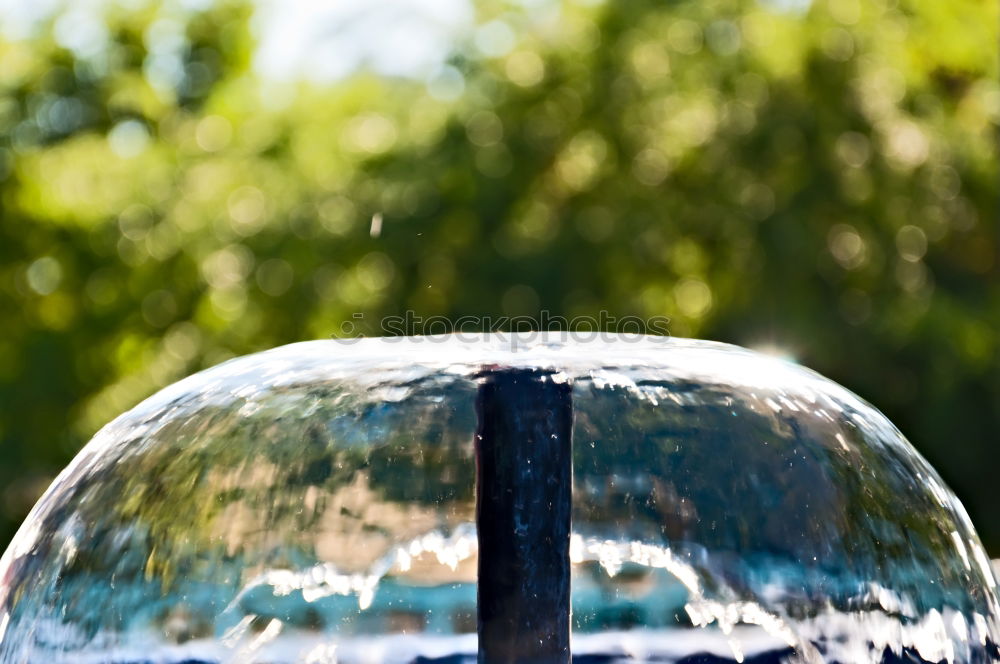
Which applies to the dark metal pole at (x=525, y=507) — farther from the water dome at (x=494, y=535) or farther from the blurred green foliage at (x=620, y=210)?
the blurred green foliage at (x=620, y=210)

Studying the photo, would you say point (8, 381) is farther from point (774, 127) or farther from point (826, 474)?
point (826, 474)

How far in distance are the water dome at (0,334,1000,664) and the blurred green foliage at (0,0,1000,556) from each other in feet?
21.8

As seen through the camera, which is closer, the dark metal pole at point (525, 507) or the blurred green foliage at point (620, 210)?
the dark metal pole at point (525, 507)

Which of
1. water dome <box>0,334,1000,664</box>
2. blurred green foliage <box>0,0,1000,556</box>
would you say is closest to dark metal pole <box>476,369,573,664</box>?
water dome <box>0,334,1000,664</box>

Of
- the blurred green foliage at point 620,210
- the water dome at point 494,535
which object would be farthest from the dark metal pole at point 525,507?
the blurred green foliage at point 620,210

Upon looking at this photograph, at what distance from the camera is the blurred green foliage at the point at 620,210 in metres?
9.29

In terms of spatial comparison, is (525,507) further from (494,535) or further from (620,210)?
(620,210)

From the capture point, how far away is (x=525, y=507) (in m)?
1.87

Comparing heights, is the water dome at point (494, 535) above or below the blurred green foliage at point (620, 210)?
below

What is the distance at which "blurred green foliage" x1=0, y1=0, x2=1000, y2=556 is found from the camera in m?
9.29

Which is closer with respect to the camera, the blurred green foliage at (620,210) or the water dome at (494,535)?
the water dome at (494,535)

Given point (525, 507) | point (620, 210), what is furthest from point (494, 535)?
point (620, 210)

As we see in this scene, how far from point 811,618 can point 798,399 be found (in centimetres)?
36

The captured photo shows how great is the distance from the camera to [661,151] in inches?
403
